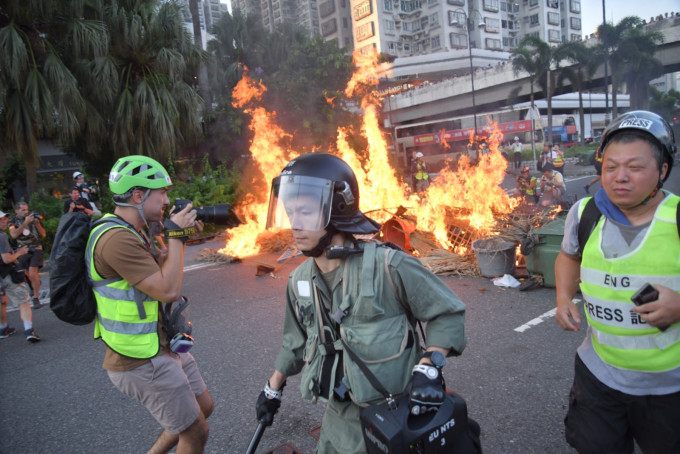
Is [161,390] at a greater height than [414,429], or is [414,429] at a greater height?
[414,429]

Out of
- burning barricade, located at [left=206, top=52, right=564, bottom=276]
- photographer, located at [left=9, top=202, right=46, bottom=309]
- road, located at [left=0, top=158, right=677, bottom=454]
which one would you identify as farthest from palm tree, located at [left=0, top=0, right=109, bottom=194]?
road, located at [left=0, top=158, right=677, bottom=454]

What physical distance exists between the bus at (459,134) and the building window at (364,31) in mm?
50701

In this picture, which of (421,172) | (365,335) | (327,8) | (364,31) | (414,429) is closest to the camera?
(414,429)

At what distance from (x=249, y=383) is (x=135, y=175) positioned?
251cm

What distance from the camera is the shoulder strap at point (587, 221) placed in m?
1.95

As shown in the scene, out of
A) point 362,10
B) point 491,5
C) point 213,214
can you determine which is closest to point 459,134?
point 213,214

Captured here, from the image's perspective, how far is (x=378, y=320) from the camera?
175 cm

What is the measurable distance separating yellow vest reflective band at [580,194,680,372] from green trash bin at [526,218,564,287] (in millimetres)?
4277

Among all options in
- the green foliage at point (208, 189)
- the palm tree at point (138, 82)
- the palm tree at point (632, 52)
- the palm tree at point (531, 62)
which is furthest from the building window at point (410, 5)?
the green foliage at point (208, 189)

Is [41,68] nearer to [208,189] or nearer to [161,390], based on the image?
[208,189]

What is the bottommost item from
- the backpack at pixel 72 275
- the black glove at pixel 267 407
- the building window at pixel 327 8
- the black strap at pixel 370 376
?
the black glove at pixel 267 407

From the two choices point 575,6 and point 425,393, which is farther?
point 575,6

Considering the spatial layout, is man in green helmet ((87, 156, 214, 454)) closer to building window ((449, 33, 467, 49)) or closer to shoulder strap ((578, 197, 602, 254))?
shoulder strap ((578, 197, 602, 254))

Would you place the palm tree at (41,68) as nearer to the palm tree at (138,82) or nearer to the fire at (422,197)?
the palm tree at (138,82)
